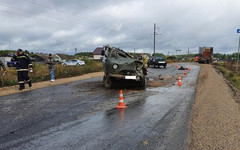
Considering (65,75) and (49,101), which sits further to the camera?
(65,75)

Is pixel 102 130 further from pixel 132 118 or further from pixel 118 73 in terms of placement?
pixel 118 73

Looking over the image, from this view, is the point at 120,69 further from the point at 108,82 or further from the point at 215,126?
the point at 215,126

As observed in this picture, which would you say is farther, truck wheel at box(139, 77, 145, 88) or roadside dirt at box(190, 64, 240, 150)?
truck wheel at box(139, 77, 145, 88)

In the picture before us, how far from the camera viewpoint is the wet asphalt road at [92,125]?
12.0 ft

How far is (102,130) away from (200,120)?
2.55 meters

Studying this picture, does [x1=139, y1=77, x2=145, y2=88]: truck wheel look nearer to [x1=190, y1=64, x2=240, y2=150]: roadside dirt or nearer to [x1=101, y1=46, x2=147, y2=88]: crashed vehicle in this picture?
[x1=101, y1=46, x2=147, y2=88]: crashed vehicle

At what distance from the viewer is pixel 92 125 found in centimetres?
464

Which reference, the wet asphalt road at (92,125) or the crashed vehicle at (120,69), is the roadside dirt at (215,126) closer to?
the wet asphalt road at (92,125)

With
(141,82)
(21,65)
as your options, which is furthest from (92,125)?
(21,65)

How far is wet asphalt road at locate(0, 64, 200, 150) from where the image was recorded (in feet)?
12.0

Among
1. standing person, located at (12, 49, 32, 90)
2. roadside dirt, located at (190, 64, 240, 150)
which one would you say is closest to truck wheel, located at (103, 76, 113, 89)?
standing person, located at (12, 49, 32, 90)

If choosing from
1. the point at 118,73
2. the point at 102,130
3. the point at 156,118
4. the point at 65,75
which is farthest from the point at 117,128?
the point at 65,75

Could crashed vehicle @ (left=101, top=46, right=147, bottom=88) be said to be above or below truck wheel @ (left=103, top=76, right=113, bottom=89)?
above

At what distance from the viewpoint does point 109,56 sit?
10.4 m
